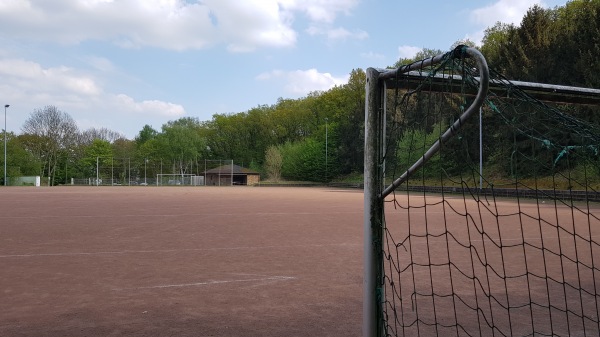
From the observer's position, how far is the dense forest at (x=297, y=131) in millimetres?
35500

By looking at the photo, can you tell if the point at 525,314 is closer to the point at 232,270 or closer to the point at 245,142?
the point at 232,270

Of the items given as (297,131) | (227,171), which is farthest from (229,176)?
(297,131)

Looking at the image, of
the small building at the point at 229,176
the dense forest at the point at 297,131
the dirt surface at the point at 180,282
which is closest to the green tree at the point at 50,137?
the dense forest at the point at 297,131

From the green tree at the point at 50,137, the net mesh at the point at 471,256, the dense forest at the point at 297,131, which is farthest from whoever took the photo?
the green tree at the point at 50,137

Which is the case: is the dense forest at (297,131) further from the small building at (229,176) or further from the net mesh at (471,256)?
the net mesh at (471,256)

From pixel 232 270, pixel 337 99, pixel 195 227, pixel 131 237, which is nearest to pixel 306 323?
pixel 232 270

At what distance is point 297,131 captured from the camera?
A: 83000 millimetres

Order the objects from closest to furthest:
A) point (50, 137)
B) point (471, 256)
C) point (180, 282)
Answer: point (471, 256), point (180, 282), point (50, 137)

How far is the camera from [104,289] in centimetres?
A: 523

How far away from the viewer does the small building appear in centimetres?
7238

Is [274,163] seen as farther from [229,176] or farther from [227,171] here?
[227,171]

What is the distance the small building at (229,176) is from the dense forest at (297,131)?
2360 millimetres

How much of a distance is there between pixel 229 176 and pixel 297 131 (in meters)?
16.0

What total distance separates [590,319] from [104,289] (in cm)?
484
